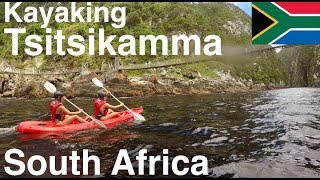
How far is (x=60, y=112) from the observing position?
12.1 metres

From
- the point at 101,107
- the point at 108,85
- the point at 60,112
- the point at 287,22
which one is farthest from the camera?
the point at 108,85

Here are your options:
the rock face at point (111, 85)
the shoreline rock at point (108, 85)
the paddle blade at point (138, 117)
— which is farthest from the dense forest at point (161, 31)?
the paddle blade at point (138, 117)

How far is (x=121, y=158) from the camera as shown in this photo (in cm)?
782

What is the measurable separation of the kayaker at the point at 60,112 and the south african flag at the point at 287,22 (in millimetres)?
7250

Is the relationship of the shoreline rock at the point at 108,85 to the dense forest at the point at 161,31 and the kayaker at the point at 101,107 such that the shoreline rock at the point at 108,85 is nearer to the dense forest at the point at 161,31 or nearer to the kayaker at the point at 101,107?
the dense forest at the point at 161,31

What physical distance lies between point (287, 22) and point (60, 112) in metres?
8.17

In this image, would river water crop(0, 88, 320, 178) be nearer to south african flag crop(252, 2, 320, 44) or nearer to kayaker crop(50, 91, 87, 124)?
kayaker crop(50, 91, 87, 124)

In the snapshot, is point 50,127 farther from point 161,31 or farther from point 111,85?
point 161,31

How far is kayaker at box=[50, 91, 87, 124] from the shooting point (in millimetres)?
11891

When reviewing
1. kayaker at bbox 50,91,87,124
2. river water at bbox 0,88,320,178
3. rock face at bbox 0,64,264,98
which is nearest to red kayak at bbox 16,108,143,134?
kayaker at bbox 50,91,87,124

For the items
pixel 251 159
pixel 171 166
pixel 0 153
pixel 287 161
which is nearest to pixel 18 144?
pixel 0 153

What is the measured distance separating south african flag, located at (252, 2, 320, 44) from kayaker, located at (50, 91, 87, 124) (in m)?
7.25

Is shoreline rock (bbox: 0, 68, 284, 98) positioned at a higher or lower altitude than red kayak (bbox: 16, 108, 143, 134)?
higher

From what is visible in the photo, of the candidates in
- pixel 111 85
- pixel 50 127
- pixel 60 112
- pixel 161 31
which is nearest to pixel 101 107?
pixel 60 112
